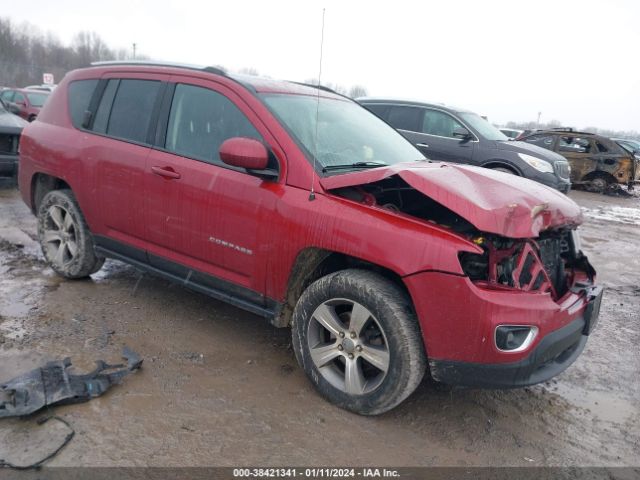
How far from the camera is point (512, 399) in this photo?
10.3 ft

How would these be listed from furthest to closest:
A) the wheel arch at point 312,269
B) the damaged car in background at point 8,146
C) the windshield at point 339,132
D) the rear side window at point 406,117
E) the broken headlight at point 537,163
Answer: the rear side window at point 406,117
the broken headlight at point 537,163
the damaged car in background at point 8,146
the windshield at point 339,132
the wheel arch at point 312,269

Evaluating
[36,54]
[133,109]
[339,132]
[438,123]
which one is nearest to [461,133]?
[438,123]

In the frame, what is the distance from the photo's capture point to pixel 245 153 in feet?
9.59

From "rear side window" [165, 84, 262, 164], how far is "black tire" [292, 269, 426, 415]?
1066 mm

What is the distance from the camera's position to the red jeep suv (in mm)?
2508

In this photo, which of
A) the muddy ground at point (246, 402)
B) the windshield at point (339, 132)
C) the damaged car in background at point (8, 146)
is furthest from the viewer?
the damaged car in background at point (8, 146)

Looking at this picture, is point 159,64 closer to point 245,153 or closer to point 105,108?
point 105,108

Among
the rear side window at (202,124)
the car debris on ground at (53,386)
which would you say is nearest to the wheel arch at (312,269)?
the rear side window at (202,124)

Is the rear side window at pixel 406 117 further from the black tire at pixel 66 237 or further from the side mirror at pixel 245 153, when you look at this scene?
the side mirror at pixel 245 153

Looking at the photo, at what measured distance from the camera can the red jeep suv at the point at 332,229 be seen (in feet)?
8.23

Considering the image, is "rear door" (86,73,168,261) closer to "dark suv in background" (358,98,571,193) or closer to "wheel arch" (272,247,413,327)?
"wheel arch" (272,247,413,327)

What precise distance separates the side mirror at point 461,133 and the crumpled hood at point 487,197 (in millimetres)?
5980

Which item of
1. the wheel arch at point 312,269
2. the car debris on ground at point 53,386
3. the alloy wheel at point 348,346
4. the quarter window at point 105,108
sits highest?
the quarter window at point 105,108

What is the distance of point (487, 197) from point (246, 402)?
1728 millimetres
